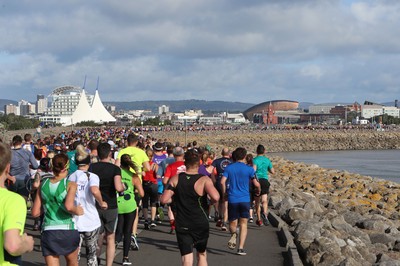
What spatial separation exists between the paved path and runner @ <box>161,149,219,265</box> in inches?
86.3

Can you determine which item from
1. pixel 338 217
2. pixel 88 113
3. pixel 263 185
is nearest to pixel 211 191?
pixel 263 185

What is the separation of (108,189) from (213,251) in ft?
8.61

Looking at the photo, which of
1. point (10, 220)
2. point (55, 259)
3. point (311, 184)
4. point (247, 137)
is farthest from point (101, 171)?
point (247, 137)

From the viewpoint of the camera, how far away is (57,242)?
19.3 ft

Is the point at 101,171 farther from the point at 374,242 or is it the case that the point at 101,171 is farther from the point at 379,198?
the point at 379,198

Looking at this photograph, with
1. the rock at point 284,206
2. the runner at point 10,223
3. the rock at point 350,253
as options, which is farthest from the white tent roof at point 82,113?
the runner at point 10,223

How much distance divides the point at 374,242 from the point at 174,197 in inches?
264

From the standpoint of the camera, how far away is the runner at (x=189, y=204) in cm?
666

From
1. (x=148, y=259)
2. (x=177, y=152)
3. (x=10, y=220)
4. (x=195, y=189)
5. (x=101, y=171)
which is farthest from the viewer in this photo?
(x=177, y=152)

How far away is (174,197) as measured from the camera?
6758 mm

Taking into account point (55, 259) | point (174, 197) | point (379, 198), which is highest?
point (174, 197)

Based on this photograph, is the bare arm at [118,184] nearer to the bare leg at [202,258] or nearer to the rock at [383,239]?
the bare leg at [202,258]

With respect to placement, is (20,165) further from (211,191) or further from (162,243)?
(211,191)

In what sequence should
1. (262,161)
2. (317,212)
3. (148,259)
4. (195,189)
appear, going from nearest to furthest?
(195,189), (148,259), (262,161), (317,212)
